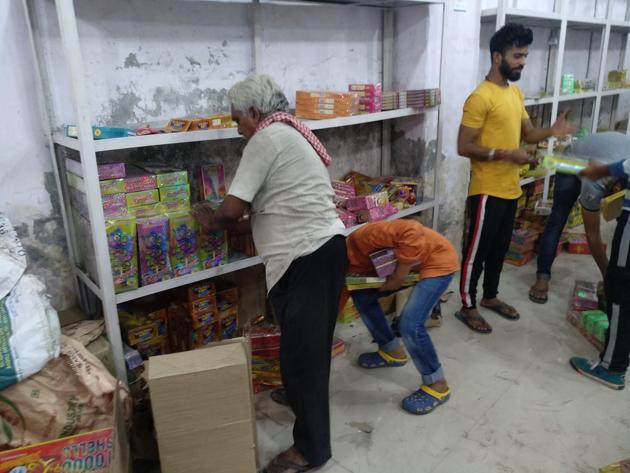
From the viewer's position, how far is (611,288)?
2.44 meters

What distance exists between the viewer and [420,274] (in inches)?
92.3

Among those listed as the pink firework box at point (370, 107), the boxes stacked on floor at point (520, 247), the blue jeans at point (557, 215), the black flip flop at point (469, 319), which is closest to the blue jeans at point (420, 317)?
the black flip flop at point (469, 319)

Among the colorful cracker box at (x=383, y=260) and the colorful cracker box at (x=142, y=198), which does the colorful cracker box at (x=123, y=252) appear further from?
the colorful cracker box at (x=383, y=260)

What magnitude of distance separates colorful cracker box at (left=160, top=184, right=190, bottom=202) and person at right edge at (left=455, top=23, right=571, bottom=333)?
170 cm

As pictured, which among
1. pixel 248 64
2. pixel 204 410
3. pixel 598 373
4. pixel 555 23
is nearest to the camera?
pixel 204 410

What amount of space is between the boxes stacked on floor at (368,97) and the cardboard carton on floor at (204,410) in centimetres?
175

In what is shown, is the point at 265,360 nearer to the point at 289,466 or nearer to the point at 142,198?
the point at 289,466

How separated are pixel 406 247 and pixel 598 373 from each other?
1.38m

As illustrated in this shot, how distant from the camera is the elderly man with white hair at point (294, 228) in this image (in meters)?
→ 1.80

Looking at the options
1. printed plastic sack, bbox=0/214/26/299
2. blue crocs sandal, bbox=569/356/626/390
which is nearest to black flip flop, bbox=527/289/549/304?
blue crocs sandal, bbox=569/356/626/390

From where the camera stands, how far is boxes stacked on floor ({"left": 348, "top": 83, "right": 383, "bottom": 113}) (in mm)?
2984

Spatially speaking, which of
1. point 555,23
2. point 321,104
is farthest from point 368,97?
point 555,23

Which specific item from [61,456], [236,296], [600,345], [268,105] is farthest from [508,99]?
[61,456]

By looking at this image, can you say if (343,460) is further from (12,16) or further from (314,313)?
(12,16)
